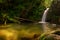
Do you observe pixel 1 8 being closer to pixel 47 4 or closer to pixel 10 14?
pixel 10 14

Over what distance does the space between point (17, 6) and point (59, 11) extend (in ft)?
15.8

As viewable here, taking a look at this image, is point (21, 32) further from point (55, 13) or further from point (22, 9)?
point (22, 9)

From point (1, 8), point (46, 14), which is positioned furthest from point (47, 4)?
point (1, 8)

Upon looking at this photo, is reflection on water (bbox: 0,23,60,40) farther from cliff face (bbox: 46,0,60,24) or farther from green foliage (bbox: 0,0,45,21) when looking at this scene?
green foliage (bbox: 0,0,45,21)

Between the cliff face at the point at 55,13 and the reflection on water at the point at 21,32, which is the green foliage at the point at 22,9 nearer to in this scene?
the cliff face at the point at 55,13

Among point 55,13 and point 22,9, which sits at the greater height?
point 22,9

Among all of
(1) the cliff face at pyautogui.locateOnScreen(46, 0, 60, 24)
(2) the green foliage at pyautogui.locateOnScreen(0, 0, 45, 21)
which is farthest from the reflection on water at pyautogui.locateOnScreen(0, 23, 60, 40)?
(2) the green foliage at pyautogui.locateOnScreen(0, 0, 45, 21)

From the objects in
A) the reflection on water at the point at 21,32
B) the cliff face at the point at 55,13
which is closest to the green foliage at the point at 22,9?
the cliff face at the point at 55,13

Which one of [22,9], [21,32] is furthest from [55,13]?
[21,32]

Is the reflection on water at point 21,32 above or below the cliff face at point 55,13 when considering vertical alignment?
below

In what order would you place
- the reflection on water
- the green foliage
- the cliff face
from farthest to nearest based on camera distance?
the green foliage
the cliff face
the reflection on water

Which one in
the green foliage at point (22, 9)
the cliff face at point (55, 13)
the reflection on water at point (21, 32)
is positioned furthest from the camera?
the green foliage at point (22, 9)

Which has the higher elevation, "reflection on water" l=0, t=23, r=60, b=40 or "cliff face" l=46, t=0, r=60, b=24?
"cliff face" l=46, t=0, r=60, b=24

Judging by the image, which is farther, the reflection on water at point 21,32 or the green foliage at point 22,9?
the green foliage at point 22,9
